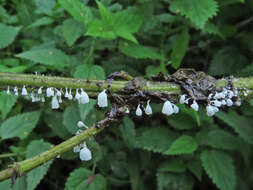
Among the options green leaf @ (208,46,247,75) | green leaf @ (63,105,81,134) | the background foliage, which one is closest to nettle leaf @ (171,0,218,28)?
the background foliage

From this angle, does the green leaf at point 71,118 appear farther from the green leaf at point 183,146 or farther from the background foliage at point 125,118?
the green leaf at point 183,146

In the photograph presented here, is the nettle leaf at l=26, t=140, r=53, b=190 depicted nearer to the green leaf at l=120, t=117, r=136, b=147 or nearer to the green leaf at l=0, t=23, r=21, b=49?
the green leaf at l=120, t=117, r=136, b=147

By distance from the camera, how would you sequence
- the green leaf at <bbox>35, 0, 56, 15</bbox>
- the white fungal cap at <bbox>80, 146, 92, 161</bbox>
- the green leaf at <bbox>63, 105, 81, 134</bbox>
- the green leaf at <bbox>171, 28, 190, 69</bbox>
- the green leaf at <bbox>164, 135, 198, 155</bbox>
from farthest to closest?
the green leaf at <bbox>35, 0, 56, 15</bbox> → the green leaf at <bbox>171, 28, 190, 69</bbox> → the green leaf at <bbox>164, 135, 198, 155</bbox> → the green leaf at <bbox>63, 105, 81, 134</bbox> → the white fungal cap at <bbox>80, 146, 92, 161</bbox>

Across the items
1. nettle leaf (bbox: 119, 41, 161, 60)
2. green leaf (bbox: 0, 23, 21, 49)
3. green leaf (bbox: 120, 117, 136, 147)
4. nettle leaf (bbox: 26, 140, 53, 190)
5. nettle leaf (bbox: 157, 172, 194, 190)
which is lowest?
nettle leaf (bbox: 157, 172, 194, 190)

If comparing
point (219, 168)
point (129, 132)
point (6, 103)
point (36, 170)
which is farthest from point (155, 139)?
point (6, 103)

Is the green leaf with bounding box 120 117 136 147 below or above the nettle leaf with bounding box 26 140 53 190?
above

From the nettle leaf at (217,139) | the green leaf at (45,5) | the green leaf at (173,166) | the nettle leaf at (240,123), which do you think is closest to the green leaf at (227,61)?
the nettle leaf at (240,123)
